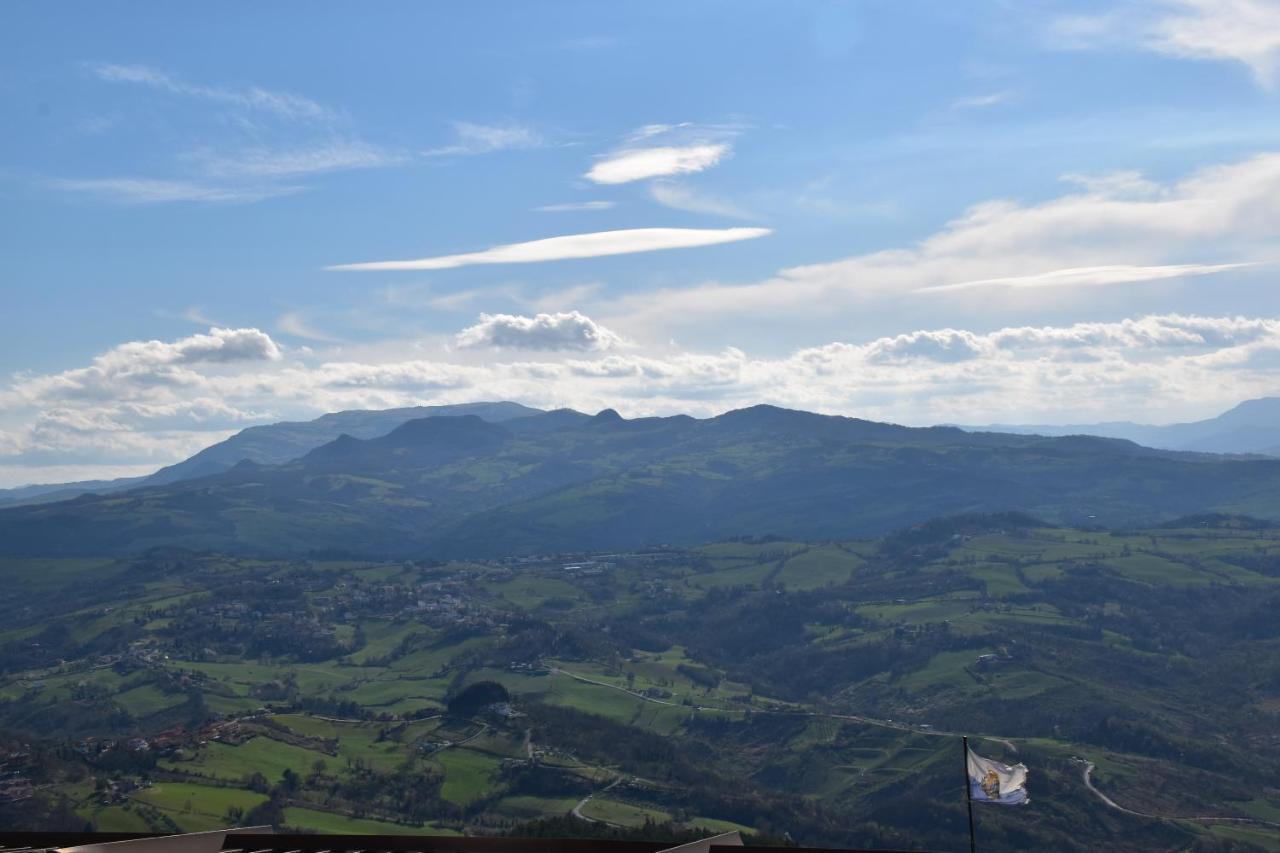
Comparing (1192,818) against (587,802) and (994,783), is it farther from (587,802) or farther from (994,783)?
(994,783)

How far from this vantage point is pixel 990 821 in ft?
582

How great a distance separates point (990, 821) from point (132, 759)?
411 feet

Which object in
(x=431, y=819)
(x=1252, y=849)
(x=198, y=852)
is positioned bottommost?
(x=1252, y=849)

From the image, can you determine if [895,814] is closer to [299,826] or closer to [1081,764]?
[1081,764]

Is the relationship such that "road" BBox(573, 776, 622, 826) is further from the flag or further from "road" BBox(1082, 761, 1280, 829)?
the flag

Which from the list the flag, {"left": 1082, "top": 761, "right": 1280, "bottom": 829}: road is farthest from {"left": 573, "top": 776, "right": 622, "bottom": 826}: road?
the flag

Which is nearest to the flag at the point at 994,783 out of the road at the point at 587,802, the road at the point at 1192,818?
the road at the point at 587,802

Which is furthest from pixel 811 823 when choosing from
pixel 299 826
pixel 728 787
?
pixel 299 826

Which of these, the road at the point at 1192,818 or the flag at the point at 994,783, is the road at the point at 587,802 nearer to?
the road at the point at 1192,818

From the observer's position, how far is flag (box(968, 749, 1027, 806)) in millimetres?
42750

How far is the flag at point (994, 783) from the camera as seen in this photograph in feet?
140

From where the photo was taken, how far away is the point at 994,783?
42.9 meters

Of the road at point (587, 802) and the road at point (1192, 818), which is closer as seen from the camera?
the road at point (587, 802)

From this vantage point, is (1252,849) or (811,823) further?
(811,823)
